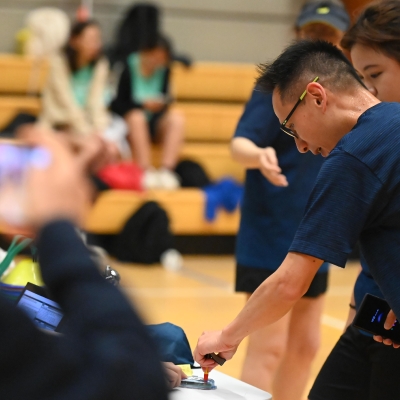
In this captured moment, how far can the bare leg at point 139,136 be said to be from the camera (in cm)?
717

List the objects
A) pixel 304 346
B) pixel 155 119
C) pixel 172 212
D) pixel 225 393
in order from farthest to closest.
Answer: pixel 155 119 → pixel 172 212 → pixel 304 346 → pixel 225 393

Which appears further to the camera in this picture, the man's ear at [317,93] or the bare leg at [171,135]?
the bare leg at [171,135]

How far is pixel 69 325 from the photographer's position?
3.19 feet

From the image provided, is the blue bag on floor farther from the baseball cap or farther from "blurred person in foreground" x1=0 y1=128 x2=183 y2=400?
the baseball cap

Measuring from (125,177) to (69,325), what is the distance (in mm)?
5877

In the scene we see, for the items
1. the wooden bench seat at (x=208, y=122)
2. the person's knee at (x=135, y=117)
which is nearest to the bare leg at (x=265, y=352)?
the person's knee at (x=135, y=117)

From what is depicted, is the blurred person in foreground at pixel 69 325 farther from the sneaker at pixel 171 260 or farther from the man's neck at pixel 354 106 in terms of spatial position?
the sneaker at pixel 171 260

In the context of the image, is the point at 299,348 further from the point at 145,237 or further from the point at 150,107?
the point at 150,107

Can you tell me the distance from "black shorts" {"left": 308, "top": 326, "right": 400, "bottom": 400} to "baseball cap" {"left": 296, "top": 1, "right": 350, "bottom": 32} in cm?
123

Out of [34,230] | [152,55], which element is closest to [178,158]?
[152,55]

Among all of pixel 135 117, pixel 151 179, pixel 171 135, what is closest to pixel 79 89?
pixel 135 117

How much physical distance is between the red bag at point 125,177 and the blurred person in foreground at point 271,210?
3.94 meters

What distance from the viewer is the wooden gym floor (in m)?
4.56

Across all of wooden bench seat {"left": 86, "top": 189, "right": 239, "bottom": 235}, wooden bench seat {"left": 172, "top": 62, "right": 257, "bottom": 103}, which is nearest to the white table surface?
wooden bench seat {"left": 86, "top": 189, "right": 239, "bottom": 235}
